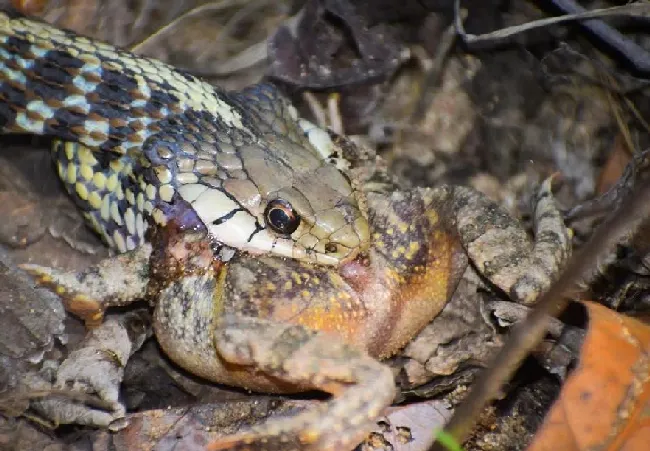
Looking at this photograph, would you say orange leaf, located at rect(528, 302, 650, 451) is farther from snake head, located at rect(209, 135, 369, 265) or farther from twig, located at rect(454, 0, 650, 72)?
twig, located at rect(454, 0, 650, 72)

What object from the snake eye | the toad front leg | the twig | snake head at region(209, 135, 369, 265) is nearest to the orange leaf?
the toad front leg

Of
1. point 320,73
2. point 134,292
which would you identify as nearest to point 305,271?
point 134,292

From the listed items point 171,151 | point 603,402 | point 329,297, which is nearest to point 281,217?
point 329,297

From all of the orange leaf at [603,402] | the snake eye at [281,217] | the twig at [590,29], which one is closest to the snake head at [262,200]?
the snake eye at [281,217]

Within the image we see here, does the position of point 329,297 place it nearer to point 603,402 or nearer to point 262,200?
point 262,200

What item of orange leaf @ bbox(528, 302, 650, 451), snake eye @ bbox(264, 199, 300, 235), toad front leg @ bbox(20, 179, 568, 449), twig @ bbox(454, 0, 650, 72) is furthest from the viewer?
twig @ bbox(454, 0, 650, 72)

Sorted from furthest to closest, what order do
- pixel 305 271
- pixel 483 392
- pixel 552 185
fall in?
1. pixel 552 185
2. pixel 305 271
3. pixel 483 392

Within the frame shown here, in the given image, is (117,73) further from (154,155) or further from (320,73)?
(320,73)
